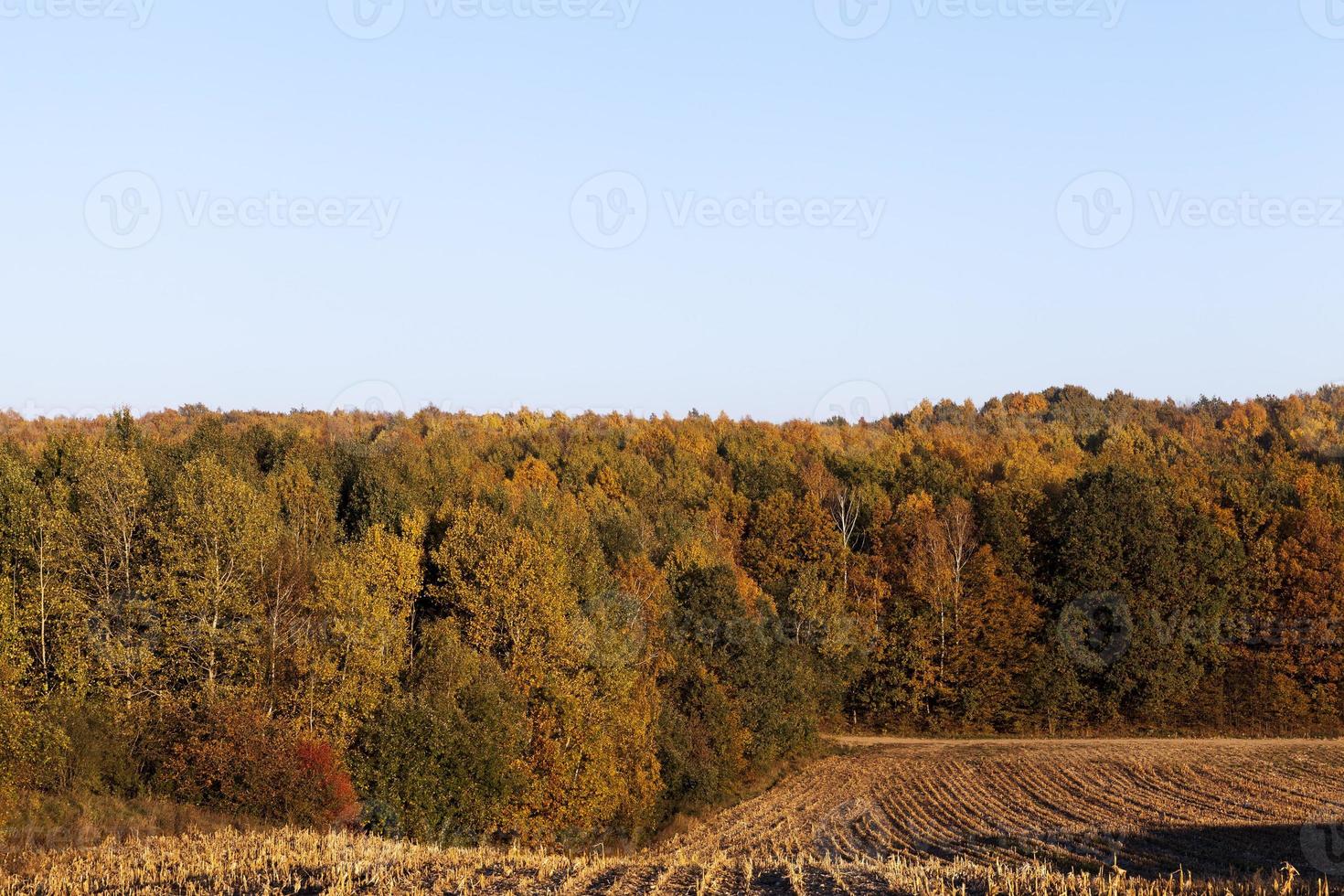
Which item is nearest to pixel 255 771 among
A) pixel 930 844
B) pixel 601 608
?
pixel 601 608

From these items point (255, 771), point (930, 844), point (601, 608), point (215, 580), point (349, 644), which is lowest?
point (930, 844)

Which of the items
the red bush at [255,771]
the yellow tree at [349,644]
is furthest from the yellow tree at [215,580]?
the red bush at [255,771]

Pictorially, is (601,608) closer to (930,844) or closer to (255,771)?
(255,771)

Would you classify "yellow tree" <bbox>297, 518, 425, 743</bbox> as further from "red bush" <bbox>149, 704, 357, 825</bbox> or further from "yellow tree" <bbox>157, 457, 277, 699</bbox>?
"yellow tree" <bbox>157, 457, 277, 699</bbox>

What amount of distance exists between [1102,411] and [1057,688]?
74.1 metres

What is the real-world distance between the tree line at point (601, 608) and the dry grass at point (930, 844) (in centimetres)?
501

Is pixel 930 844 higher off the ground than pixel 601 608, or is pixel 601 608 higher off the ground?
pixel 601 608

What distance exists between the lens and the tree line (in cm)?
3997

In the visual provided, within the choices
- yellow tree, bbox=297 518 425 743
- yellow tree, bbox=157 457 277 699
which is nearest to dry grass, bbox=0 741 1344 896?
yellow tree, bbox=297 518 425 743

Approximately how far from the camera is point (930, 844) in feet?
130

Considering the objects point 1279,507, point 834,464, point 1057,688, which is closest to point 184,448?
point 834,464

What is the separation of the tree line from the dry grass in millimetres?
5012

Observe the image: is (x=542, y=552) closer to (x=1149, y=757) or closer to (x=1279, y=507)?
(x=1149, y=757)

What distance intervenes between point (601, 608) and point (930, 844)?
663 inches
